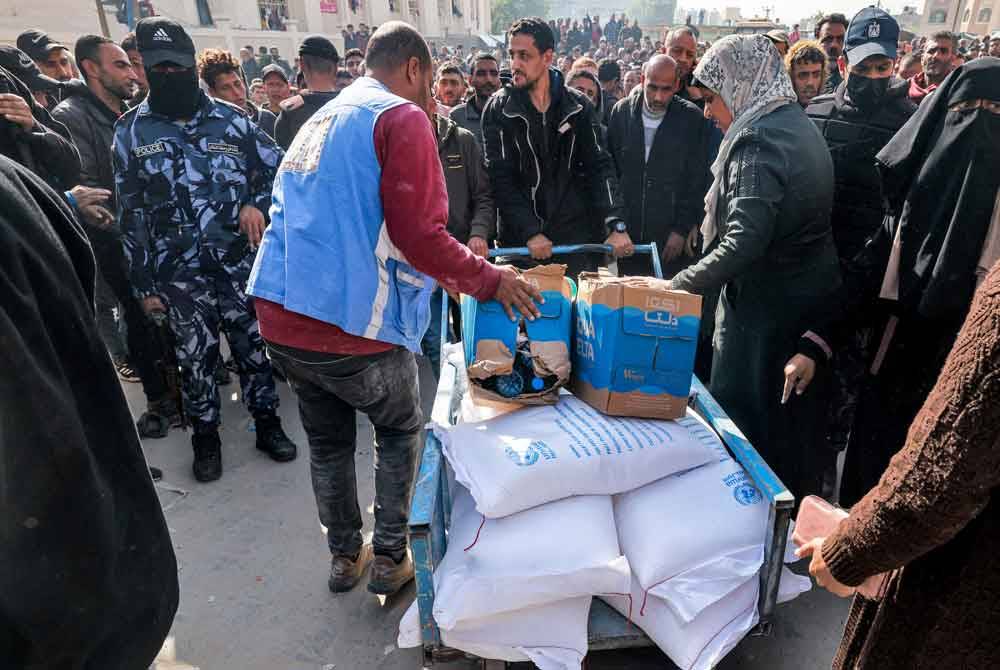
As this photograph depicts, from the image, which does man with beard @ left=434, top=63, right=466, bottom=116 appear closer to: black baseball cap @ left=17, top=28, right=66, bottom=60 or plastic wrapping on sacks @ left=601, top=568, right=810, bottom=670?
black baseball cap @ left=17, top=28, right=66, bottom=60

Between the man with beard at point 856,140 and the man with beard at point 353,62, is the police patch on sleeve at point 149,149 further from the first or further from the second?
the man with beard at point 353,62

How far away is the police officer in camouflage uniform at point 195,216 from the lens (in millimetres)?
2799

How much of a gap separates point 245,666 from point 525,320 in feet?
5.02

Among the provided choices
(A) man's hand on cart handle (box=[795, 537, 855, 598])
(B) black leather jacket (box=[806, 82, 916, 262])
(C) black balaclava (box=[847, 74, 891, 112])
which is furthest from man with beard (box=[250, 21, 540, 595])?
(C) black balaclava (box=[847, 74, 891, 112])

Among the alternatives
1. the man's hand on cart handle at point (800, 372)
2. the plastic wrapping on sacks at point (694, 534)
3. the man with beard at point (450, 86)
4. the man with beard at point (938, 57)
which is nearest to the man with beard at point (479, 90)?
the man with beard at point (450, 86)

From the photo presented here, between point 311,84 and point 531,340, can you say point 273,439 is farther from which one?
point 311,84

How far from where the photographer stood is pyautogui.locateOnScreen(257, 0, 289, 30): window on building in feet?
95.1

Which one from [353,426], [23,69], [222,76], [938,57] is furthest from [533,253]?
[938,57]

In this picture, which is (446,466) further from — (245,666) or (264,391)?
(264,391)

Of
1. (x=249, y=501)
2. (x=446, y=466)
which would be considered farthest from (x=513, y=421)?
(x=249, y=501)

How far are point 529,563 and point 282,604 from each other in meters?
1.26

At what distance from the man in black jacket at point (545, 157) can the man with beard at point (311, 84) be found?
1.39 metres

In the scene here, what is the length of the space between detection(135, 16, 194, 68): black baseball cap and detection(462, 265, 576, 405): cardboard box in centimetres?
189

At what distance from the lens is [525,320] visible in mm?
2039
